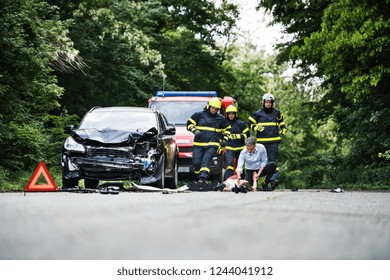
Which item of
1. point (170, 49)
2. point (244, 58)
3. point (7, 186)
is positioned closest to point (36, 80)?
point (7, 186)

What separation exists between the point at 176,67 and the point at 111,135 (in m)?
21.3

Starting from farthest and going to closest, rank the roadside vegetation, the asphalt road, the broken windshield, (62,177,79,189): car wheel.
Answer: the broken windshield, the roadside vegetation, (62,177,79,189): car wheel, the asphalt road

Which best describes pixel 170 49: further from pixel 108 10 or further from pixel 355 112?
pixel 355 112

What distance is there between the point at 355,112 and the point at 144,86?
1117 centimetres

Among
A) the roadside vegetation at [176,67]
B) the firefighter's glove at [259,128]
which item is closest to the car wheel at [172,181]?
the firefighter's glove at [259,128]

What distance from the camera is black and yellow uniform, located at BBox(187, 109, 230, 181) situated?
15148mm

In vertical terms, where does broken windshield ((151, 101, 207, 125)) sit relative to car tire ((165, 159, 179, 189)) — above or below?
above

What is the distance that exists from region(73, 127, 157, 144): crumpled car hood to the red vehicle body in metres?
3.25

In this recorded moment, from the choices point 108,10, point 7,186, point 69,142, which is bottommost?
point 7,186

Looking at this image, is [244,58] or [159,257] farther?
[244,58]

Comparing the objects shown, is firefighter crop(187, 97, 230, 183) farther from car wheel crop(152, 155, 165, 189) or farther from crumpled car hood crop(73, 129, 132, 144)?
crumpled car hood crop(73, 129, 132, 144)

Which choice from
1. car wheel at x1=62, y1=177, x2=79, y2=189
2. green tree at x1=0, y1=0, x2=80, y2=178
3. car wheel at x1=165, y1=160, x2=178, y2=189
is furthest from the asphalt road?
green tree at x1=0, y1=0, x2=80, y2=178

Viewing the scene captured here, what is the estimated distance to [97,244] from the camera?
18.1 ft

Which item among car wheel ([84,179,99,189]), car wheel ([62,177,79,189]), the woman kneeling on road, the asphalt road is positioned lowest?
car wheel ([84,179,99,189])
